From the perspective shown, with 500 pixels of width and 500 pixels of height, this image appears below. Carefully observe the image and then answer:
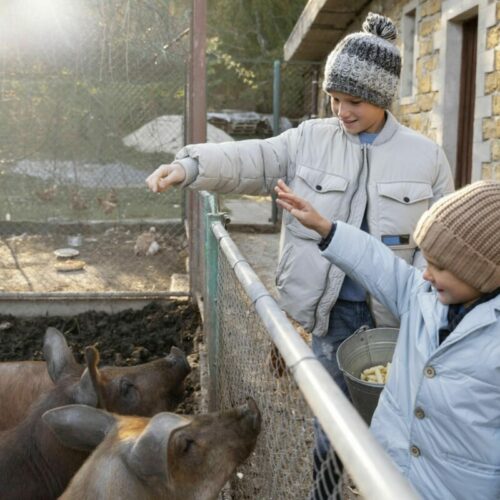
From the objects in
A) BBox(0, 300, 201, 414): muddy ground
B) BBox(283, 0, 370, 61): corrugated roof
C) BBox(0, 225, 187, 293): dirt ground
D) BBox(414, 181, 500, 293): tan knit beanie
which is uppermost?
BBox(283, 0, 370, 61): corrugated roof

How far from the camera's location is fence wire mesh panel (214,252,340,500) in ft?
8.16

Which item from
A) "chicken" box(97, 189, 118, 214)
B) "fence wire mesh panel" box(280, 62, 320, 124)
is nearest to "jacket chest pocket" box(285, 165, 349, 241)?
"chicken" box(97, 189, 118, 214)

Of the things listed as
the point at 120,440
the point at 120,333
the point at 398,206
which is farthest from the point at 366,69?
the point at 120,333

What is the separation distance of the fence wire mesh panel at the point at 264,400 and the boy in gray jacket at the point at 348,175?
0.87 feet

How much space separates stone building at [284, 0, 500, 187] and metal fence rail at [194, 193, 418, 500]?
3321 mm

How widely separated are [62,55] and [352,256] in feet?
19.6

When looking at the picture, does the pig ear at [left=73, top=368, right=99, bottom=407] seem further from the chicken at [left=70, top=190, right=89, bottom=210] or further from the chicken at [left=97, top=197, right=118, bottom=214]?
the chicken at [left=97, top=197, right=118, bottom=214]

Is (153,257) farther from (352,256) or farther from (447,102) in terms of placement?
(352,256)

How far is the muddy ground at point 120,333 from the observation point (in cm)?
577

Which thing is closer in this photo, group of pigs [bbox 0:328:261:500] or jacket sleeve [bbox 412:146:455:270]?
group of pigs [bbox 0:328:261:500]

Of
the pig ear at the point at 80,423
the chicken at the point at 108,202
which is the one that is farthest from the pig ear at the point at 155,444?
the chicken at the point at 108,202

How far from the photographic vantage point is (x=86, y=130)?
28.9 feet

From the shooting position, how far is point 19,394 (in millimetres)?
4551

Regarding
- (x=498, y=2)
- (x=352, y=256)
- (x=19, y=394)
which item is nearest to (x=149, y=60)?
Answer: (x=498, y=2)
